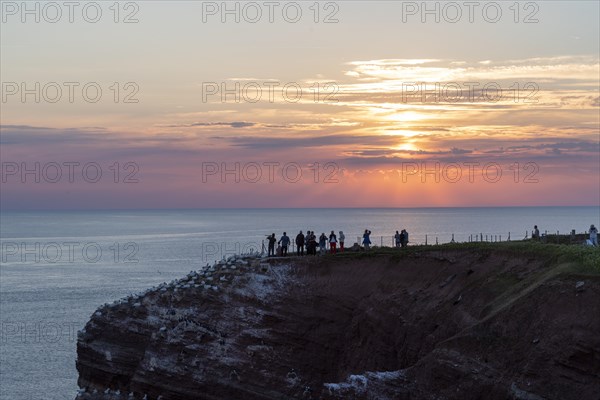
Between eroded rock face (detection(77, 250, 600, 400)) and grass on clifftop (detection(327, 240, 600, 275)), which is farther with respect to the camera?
grass on clifftop (detection(327, 240, 600, 275))

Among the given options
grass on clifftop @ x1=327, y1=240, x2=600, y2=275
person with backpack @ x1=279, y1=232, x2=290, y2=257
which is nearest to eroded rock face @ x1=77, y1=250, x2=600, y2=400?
grass on clifftop @ x1=327, y1=240, x2=600, y2=275

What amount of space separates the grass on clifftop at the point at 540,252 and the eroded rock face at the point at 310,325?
56 cm

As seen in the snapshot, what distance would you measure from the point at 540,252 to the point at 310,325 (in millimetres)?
14687

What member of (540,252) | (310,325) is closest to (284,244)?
(310,325)

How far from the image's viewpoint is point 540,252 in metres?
47.0

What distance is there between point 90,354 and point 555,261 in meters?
29.2

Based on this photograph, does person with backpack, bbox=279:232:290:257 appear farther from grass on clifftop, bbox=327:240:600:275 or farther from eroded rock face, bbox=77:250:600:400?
grass on clifftop, bbox=327:240:600:275

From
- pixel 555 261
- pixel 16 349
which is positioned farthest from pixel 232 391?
pixel 16 349

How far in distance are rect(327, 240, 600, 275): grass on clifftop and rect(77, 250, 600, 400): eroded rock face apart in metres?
0.56

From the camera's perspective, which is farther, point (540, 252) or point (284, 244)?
point (284, 244)

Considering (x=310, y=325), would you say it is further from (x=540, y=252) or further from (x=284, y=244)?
(x=540, y=252)

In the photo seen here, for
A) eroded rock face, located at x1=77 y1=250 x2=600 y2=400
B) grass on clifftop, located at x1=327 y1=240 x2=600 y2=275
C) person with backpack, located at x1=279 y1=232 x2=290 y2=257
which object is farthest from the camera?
person with backpack, located at x1=279 y1=232 x2=290 y2=257

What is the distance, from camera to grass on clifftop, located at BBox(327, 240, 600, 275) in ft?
135

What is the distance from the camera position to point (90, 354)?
54781 mm
